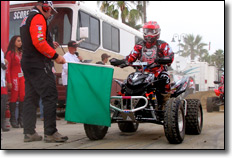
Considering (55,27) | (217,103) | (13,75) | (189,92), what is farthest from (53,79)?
(217,103)

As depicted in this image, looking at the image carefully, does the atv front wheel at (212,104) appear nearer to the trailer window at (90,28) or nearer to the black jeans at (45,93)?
the trailer window at (90,28)

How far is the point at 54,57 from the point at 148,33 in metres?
1.64

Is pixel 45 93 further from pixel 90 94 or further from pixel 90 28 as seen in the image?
pixel 90 28

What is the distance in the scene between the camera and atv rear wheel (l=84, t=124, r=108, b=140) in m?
5.18

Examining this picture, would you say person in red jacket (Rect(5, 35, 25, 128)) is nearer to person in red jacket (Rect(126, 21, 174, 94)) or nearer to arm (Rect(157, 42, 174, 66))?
person in red jacket (Rect(126, 21, 174, 94))

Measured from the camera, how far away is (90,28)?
9.12 metres

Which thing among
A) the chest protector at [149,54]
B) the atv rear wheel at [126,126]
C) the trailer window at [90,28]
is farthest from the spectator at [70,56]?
the chest protector at [149,54]

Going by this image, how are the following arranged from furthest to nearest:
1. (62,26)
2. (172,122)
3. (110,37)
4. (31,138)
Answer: (110,37), (62,26), (31,138), (172,122)

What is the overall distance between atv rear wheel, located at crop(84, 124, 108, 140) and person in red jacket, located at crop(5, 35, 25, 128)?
1.76 meters

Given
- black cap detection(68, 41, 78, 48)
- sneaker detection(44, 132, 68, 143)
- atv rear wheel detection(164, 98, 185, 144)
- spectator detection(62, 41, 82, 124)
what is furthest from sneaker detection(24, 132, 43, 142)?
black cap detection(68, 41, 78, 48)

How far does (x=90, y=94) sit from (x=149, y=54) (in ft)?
4.75

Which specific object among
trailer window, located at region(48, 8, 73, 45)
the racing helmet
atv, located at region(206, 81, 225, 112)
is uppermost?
trailer window, located at region(48, 8, 73, 45)

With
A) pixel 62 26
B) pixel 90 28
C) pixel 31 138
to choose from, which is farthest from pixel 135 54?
pixel 90 28

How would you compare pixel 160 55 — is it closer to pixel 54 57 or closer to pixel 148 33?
pixel 148 33
